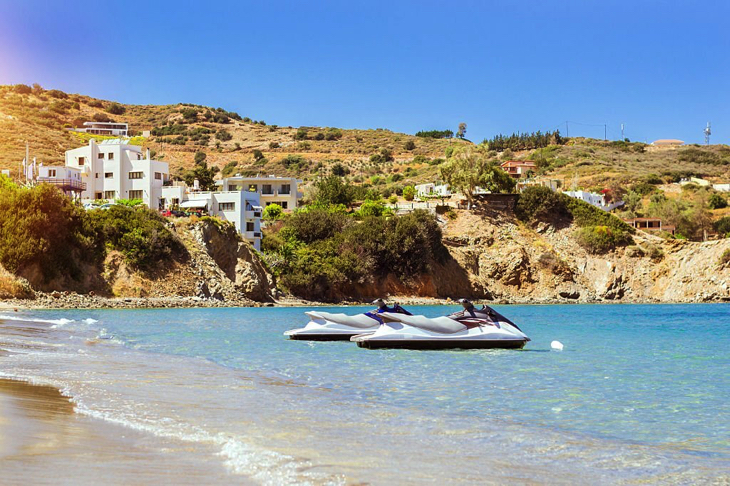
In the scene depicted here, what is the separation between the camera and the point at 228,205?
74125 millimetres

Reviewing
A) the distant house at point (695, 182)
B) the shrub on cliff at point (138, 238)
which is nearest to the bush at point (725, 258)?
the distant house at point (695, 182)

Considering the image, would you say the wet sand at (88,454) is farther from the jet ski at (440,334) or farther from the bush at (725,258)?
the bush at (725,258)

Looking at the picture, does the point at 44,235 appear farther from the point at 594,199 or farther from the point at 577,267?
Answer: the point at 594,199

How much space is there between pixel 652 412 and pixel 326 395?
19.8 feet

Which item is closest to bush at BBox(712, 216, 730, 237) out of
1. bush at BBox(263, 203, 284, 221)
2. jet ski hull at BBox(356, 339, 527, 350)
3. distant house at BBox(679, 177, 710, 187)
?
distant house at BBox(679, 177, 710, 187)

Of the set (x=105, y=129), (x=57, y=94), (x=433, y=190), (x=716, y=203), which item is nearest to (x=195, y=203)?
(x=433, y=190)

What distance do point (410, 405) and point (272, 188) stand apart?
8456 centimetres

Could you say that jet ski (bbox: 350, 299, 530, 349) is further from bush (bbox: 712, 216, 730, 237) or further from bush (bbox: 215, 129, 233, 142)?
bush (bbox: 215, 129, 233, 142)

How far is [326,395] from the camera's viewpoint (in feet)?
49.7

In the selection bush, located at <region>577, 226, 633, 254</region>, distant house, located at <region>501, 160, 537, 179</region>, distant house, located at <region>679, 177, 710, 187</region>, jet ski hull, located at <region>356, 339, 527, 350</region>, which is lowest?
jet ski hull, located at <region>356, 339, 527, 350</region>

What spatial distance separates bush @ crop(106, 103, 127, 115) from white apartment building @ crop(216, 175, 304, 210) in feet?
296

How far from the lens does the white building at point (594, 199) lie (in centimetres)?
9520

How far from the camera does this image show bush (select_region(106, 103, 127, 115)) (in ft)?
574

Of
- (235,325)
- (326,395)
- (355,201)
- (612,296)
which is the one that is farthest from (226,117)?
(326,395)
